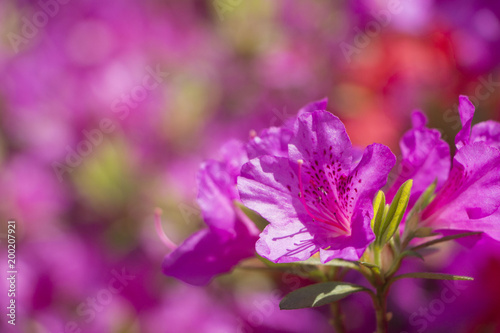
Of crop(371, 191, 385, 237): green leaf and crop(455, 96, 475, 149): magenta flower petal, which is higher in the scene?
crop(455, 96, 475, 149): magenta flower petal

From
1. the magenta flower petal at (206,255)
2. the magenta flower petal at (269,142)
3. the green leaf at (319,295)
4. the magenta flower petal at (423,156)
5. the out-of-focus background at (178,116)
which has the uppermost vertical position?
the magenta flower petal at (423,156)

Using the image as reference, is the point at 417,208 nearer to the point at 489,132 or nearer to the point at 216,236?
the point at 489,132

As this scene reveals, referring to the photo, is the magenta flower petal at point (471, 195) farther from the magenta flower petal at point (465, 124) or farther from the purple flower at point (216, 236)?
the purple flower at point (216, 236)

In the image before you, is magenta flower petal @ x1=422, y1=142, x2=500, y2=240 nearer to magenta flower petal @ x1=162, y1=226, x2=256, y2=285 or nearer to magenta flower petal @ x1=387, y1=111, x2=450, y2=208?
magenta flower petal @ x1=387, y1=111, x2=450, y2=208

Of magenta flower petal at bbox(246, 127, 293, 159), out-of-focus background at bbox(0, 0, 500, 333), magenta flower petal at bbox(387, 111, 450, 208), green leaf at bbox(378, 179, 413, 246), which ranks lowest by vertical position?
out-of-focus background at bbox(0, 0, 500, 333)

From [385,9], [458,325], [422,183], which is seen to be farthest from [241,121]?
[422,183]

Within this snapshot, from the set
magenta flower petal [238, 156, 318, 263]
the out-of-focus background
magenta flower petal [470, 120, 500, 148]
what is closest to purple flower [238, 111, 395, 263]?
magenta flower petal [238, 156, 318, 263]

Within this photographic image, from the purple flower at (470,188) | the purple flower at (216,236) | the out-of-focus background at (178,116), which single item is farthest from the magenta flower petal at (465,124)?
the out-of-focus background at (178,116)
